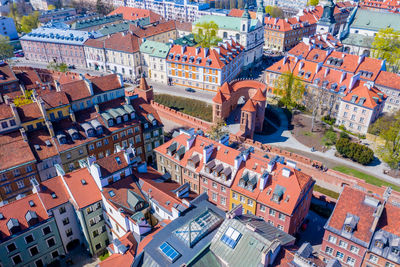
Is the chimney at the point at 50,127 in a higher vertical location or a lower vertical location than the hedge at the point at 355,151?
higher

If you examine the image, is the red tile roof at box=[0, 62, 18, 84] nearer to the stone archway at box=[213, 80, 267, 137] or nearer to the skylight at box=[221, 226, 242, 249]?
the stone archway at box=[213, 80, 267, 137]

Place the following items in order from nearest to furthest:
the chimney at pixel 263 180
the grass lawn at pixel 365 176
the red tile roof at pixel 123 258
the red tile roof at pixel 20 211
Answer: the red tile roof at pixel 123 258 → the red tile roof at pixel 20 211 → the chimney at pixel 263 180 → the grass lawn at pixel 365 176

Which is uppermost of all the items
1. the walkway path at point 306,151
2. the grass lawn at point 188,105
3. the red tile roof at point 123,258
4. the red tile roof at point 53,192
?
the red tile roof at point 53,192

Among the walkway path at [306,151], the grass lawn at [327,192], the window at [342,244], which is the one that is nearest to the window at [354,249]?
the window at [342,244]

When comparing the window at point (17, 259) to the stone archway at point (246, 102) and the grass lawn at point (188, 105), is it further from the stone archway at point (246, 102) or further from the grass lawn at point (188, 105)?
the grass lawn at point (188, 105)

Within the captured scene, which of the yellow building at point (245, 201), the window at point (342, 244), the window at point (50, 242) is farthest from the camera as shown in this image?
the yellow building at point (245, 201)
